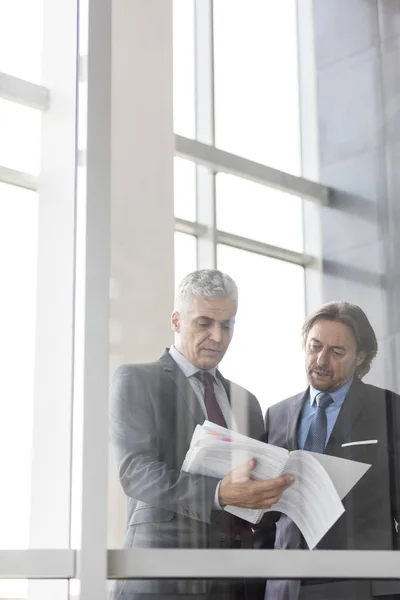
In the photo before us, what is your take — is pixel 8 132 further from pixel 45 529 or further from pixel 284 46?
pixel 45 529

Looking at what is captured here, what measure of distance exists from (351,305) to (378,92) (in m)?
0.60

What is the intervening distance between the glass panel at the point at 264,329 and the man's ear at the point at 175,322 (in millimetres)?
140

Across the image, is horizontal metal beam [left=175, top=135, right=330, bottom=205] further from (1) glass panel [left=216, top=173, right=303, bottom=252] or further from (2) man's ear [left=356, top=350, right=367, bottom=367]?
(2) man's ear [left=356, top=350, right=367, bottom=367]

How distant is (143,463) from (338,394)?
21.7 inches

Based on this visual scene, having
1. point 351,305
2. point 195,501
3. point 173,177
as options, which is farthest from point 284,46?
point 195,501

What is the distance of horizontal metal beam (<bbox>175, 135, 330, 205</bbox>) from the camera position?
7.42 ft

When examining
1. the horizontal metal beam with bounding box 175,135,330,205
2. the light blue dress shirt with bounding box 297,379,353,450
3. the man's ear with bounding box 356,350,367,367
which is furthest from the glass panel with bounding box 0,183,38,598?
the man's ear with bounding box 356,350,367,367

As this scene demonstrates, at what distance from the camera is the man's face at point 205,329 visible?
2.18m

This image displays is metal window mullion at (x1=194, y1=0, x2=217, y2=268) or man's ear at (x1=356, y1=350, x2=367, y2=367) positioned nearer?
metal window mullion at (x1=194, y1=0, x2=217, y2=268)

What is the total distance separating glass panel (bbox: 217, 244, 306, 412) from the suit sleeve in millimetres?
227

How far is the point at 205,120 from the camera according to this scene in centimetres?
230

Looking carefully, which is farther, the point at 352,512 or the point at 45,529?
the point at 352,512

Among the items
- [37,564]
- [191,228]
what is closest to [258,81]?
[191,228]

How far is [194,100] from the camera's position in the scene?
2.29 metres
